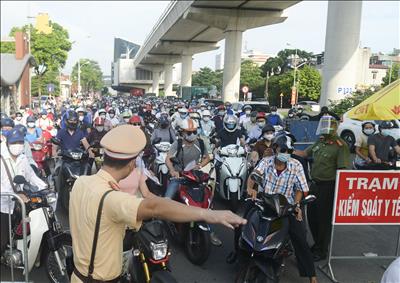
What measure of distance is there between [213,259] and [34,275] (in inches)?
82.2

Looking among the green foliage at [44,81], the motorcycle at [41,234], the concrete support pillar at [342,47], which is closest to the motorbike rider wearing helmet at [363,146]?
the motorcycle at [41,234]

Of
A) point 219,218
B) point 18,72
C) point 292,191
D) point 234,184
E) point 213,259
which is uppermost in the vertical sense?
point 18,72

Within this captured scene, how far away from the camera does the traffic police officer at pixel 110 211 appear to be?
79.7 inches

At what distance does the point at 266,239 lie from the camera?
156 inches

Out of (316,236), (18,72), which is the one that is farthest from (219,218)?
(316,236)

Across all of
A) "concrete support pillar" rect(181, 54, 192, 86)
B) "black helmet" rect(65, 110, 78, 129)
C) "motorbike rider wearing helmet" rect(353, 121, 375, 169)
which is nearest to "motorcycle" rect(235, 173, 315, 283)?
"black helmet" rect(65, 110, 78, 129)

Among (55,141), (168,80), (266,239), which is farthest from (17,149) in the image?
(168,80)

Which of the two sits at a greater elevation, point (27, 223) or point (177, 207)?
point (177, 207)

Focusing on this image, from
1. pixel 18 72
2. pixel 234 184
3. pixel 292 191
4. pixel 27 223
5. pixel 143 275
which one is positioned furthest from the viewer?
pixel 234 184

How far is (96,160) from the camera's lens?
23.5 feet

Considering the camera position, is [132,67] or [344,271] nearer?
[344,271]

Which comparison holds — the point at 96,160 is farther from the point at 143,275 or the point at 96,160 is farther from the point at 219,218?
the point at 219,218

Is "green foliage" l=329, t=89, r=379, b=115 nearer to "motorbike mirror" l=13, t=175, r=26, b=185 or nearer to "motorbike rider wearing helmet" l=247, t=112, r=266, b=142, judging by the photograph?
"motorbike rider wearing helmet" l=247, t=112, r=266, b=142

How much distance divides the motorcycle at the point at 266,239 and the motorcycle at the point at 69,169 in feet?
11.0
